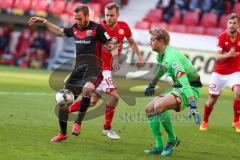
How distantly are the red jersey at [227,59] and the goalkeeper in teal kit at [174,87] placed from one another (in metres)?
2.96

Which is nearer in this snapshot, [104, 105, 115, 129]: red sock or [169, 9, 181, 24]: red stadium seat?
[104, 105, 115, 129]: red sock

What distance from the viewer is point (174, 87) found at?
865 centimetres

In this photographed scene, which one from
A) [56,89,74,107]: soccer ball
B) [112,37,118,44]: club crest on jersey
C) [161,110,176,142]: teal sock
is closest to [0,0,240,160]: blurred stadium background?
[161,110,176,142]: teal sock

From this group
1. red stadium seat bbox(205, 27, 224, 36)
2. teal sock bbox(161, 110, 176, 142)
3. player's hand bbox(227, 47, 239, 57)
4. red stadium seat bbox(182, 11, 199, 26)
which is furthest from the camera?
red stadium seat bbox(182, 11, 199, 26)

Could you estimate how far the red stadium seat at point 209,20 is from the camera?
1040 inches

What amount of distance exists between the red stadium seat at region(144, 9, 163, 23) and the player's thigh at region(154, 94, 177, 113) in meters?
19.3

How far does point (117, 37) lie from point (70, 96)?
5.84 feet

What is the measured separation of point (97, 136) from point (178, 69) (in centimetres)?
238

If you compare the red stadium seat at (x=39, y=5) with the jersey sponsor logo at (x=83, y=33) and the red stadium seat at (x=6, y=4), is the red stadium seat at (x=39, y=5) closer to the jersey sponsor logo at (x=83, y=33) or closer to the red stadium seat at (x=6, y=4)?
the red stadium seat at (x=6, y=4)

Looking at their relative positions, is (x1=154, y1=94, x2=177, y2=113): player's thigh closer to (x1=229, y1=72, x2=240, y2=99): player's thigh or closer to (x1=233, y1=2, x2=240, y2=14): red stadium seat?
(x1=229, y1=72, x2=240, y2=99): player's thigh

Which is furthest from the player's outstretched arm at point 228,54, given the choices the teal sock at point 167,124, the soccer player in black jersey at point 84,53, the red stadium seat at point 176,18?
the red stadium seat at point 176,18

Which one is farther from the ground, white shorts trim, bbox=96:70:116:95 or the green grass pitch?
white shorts trim, bbox=96:70:116:95

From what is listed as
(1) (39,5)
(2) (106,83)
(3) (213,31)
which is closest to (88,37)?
(2) (106,83)

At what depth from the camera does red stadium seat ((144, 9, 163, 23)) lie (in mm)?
27578
